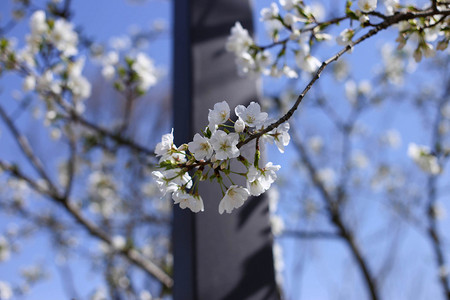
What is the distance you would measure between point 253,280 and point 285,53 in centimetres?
52

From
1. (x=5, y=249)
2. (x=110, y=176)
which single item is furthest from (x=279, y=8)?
(x=5, y=249)

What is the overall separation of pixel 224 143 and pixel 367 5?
1.39 ft

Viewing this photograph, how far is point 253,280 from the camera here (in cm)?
85

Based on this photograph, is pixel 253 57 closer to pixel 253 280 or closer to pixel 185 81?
pixel 185 81

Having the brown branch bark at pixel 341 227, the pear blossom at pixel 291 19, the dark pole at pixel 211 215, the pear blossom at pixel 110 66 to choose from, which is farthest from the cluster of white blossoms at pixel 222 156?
the brown branch bark at pixel 341 227

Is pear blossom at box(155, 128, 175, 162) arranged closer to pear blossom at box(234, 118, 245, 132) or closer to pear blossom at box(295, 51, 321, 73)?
pear blossom at box(234, 118, 245, 132)

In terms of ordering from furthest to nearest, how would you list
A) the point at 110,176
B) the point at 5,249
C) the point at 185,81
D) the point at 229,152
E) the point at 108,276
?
the point at 110,176 < the point at 5,249 < the point at 108,276 < the point at 185,81 < the point at 229,152

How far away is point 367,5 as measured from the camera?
676 mm

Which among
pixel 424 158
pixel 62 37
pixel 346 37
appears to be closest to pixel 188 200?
pixel 346 37

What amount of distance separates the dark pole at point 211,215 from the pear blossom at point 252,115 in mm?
302

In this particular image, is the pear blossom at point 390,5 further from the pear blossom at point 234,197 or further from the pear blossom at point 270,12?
the pear blossom at point 234,197

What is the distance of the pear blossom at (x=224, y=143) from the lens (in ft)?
1.49

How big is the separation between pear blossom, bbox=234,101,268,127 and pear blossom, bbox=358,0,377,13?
35cm

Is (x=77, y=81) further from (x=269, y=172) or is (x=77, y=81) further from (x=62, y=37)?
(x=269, y=172)
